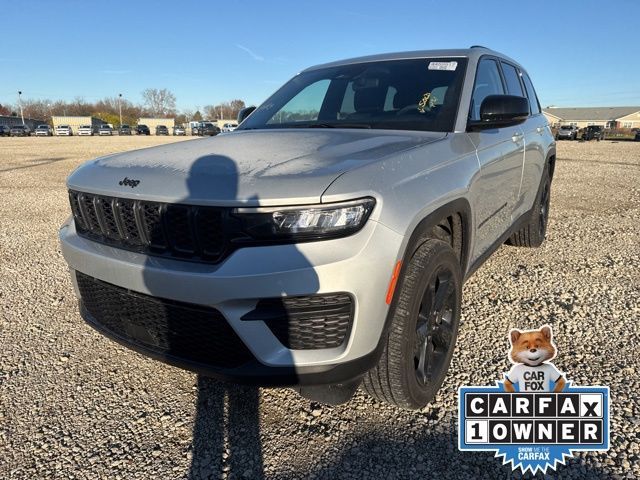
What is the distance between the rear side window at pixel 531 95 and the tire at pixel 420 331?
3191mm

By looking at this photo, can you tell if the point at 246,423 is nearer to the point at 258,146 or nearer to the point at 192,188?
the point at 192,188

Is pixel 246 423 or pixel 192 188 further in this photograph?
pixel 246 423

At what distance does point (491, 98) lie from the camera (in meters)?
2.78

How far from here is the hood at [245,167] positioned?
1793 mm

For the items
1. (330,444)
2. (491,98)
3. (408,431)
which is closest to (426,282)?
(408,431)

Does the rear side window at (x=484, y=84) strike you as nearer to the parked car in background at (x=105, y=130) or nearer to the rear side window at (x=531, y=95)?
the rear side window at (x=531, y=95)

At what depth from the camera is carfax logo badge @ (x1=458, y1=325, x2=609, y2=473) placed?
2.06 m

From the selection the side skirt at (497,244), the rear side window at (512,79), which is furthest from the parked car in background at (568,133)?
the side skirt at (497,244)

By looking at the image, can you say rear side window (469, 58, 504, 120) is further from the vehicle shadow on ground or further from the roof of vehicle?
the vehicle shadow on ground

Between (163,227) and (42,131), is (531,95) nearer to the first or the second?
(163,227)

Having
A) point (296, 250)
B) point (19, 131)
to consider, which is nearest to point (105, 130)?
point (19, 131)

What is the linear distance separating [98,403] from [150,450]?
546 millimetres

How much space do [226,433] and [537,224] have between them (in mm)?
3915

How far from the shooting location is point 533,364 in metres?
2.38
